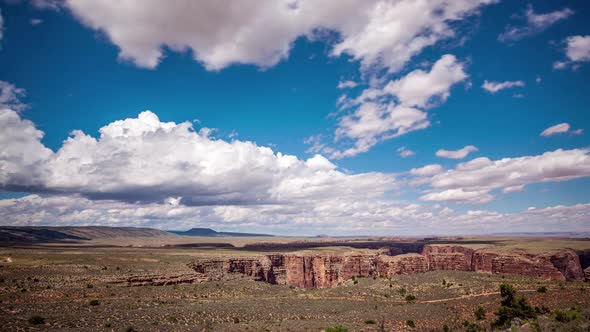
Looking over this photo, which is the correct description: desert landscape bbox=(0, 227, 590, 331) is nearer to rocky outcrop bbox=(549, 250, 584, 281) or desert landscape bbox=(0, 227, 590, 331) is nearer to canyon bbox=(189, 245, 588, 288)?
rocky outcrop bbox=(549, 250, 584, 281)

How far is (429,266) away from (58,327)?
95617mm

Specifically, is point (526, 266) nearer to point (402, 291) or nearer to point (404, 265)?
point (404, 265)

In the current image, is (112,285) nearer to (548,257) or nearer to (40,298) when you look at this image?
(40,298)

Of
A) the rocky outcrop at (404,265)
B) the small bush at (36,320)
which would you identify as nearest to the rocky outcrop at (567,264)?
the rocky outcrop at (404,265)

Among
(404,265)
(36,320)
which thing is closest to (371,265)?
(404,265)

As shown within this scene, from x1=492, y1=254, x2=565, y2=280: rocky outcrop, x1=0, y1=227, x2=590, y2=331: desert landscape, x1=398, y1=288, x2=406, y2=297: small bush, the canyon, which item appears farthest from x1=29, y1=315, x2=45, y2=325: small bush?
x1=492, y1=254, x2=565, y2=280: rocky outcrop

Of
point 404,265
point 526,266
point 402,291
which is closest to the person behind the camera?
point 402,291

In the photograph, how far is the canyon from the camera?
3484 inches

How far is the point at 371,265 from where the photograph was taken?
110188mm

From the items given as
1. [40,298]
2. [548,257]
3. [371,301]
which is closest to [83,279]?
[40,298]

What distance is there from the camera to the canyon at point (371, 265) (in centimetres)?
8850

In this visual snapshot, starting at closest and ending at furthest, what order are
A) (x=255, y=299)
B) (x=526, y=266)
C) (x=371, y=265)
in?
(x=255, y=299) < (x=526, y=266) < (x=371, y=265)

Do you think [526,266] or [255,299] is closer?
[255,299]

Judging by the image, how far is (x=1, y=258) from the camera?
82.5 metres
